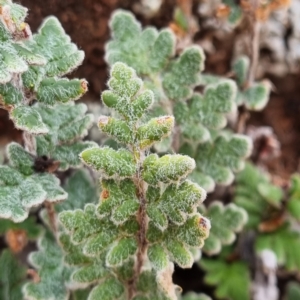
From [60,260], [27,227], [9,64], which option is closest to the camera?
[9,64]

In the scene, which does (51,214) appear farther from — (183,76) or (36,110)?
(183,76)

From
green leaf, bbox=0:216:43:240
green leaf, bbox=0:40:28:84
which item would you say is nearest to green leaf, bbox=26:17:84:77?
green leaf, bbox=0:40:28:84

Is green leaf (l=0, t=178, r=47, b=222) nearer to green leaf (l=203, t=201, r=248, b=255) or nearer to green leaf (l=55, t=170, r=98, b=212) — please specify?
green leaf (l=55, t=170, r=98, b=212)

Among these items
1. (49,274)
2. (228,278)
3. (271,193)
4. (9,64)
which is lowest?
(228,278)

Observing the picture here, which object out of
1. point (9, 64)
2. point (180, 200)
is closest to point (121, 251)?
point (180, 200)

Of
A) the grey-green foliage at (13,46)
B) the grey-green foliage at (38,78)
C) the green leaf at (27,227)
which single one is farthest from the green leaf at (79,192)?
the grey-green foliage at (13,46)

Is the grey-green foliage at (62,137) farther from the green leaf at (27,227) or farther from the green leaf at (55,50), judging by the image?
the green leaf at (27,227)
